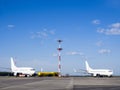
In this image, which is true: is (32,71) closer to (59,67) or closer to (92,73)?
(59,67)

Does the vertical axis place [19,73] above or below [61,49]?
below

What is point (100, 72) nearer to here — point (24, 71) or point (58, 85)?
point (24, 71)

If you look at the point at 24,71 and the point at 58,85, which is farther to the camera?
the point at 24,71

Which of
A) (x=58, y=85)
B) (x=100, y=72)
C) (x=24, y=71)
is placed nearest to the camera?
(x=58, y=85)

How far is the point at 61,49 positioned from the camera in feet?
366

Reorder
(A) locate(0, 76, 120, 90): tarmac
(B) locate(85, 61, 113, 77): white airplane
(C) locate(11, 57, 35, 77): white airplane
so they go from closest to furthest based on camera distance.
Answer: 1. (A) locate(0, 76, 120, 90): tarmac
2. (C) locate(11, 57, 35, 77): white airplane
3. (B) locate(85, 61, 113, 77): white airplane

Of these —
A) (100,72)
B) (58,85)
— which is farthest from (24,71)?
(58,85)

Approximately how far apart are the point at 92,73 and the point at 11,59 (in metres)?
40.9

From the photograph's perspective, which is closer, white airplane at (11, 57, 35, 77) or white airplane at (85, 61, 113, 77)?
white airplane at (11, 57, 35, 77)

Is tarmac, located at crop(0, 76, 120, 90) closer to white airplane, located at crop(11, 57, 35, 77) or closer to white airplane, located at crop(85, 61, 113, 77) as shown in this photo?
white airplane, located at crop(11, 57, 35, 77)

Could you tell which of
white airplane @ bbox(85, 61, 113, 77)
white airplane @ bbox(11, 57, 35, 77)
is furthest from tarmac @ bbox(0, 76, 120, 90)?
white airplane @ bbox(85, 61, 113, 77)

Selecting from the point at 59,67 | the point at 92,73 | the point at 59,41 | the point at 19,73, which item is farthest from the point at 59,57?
→ the point at 92,73

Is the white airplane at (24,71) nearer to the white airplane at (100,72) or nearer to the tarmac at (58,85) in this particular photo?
the white airplane at (100,72)

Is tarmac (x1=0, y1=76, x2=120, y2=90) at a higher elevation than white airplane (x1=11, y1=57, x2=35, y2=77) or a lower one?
lower
